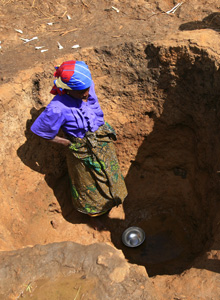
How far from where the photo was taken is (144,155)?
4.44m

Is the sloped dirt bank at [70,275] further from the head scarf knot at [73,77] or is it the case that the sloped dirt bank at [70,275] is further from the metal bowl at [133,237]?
the metal bowl at [133,237]

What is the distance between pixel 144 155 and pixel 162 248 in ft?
4.49

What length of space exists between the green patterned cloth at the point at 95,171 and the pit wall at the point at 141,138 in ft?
1.77

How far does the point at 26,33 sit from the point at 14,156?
2.07 m

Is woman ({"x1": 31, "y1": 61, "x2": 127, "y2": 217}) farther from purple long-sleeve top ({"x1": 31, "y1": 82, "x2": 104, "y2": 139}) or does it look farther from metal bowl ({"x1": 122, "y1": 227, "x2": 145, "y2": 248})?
metal bowl ({"x1": 122, "y1": 227, "x2": 145, "y2": 248})

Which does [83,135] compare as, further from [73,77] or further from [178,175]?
[178,175]

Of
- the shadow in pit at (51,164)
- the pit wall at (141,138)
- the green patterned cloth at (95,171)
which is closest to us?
the green patterned cloth at (95,171)

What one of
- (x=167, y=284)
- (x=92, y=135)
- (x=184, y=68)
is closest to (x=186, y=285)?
(x=167, y=284)

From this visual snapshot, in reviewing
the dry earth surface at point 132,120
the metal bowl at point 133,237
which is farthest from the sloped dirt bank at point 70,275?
the metal bowl at point 133,237

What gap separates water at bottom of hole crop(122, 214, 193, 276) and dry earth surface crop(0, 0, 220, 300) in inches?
0.6

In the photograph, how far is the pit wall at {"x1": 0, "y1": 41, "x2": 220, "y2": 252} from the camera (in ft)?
10.9

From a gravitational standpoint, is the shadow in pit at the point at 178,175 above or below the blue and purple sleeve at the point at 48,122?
below

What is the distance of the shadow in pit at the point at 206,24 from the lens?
389cm

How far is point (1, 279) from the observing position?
77.9 inches
